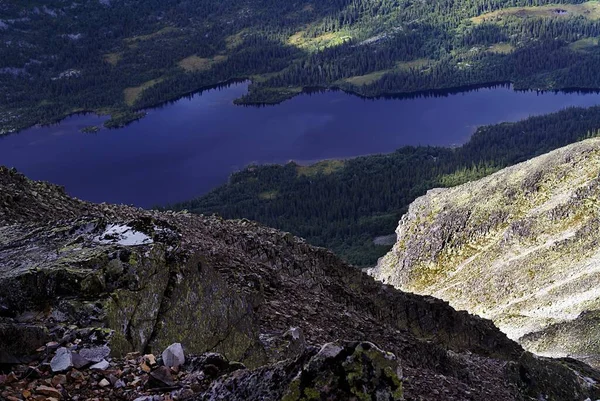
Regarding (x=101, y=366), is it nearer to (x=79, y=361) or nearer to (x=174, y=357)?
(x=79, y=361)

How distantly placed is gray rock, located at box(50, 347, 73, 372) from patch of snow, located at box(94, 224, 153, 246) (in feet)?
20.3

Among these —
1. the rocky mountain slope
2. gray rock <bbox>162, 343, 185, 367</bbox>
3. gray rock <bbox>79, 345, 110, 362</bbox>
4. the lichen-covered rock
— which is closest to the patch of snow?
the rocky mountain slope

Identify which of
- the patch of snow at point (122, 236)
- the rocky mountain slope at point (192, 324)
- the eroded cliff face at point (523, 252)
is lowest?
the eroded cliff face at point (523, 252)

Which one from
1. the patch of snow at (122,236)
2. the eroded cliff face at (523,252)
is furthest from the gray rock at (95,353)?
the eroded cliff face at (523,252)

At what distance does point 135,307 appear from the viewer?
54.4ft

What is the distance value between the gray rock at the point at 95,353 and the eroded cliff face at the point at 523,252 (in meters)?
47.0

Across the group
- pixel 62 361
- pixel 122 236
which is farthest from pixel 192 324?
pixel 62 361

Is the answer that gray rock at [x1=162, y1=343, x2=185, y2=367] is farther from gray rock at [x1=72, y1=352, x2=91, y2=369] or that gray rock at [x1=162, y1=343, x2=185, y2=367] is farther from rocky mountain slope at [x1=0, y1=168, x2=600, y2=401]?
gray rock at [x1=72, y1=352, x2=91, y2=369]

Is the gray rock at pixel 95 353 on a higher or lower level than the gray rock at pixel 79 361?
lower

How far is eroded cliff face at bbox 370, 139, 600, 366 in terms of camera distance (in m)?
62.5

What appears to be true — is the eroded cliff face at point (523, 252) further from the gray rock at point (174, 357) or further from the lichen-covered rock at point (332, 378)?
the gray rock at point (174, 357)

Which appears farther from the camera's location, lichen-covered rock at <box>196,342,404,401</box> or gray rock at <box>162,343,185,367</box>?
gray rock at <box>162,343,185,367</box>

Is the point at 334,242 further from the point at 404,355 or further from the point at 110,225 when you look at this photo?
the point at 110,225

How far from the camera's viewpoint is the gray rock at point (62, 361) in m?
12.7
